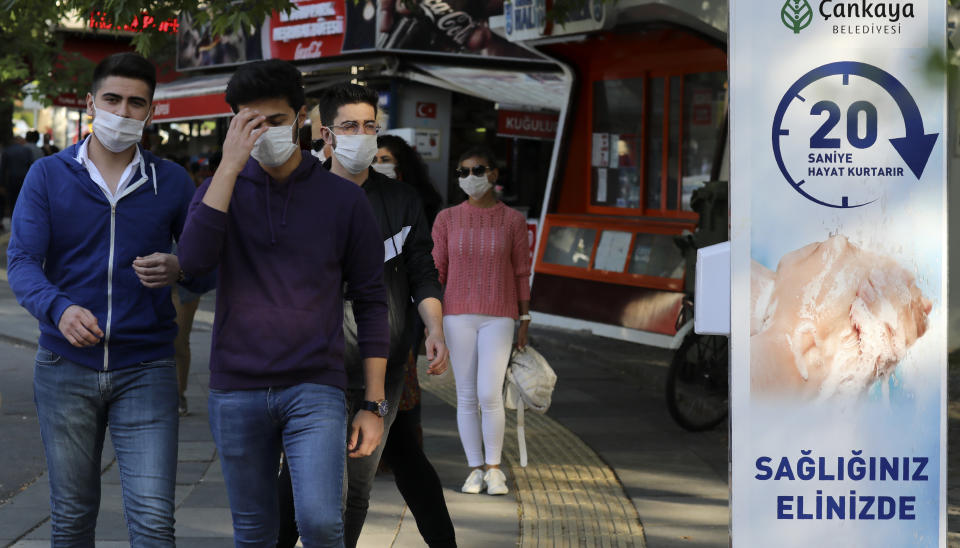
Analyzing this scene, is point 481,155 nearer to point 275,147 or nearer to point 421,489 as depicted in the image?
point 421,489

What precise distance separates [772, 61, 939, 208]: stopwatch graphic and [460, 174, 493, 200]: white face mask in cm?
355

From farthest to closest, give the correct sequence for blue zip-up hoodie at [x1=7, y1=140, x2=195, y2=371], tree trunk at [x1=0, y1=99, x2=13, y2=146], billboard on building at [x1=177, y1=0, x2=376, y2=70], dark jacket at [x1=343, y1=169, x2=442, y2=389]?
tree trunk at [x1=0, y1=99, x2=13, y2=146] < billboard on building at [x1=177, y1=0, x2=376, y2=70] < dark jacket at [x1=343, y1=169, x2=442, y2=389] < blue zip-up hoodie at [x1=7, y1=140, x2=195, y2=371]

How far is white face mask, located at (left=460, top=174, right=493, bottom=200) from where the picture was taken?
709cm

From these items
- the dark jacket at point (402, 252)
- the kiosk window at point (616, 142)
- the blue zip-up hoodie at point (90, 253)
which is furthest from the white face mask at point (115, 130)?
the kiosk window at point (616, 142)

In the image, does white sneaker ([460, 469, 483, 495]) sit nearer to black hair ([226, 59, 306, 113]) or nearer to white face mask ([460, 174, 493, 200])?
white face mask ([460, 174, 493, 200])

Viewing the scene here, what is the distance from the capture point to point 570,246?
13.4m

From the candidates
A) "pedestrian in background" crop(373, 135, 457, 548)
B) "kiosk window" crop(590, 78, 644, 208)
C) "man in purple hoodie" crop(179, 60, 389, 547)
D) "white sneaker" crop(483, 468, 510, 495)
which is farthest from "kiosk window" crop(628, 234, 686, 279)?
"man in purple hoodie" crop(179, 60, 389, 547)

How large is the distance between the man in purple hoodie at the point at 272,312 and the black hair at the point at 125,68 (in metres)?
0.50

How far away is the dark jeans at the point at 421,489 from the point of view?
4902 millimetres

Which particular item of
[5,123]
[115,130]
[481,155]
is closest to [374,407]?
[115,130]

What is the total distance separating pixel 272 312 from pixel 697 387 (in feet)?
18.7

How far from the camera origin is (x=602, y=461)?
309 inches

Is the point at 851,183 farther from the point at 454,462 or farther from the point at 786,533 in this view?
the point at 454,462

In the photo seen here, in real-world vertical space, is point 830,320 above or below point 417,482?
above
